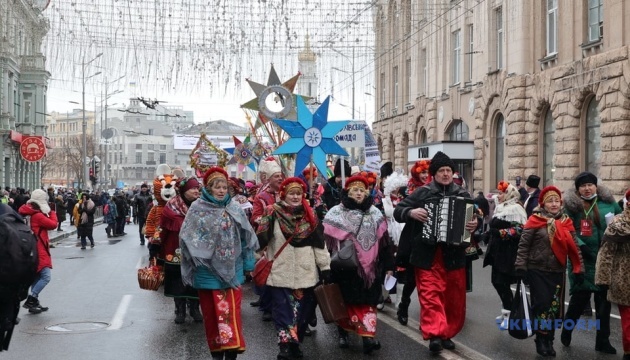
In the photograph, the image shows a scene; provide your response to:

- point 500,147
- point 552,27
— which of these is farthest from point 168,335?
point 500,147

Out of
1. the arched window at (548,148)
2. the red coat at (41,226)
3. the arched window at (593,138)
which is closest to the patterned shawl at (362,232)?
the red coat at (41,226)

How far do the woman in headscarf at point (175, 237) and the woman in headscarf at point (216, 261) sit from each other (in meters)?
2.31

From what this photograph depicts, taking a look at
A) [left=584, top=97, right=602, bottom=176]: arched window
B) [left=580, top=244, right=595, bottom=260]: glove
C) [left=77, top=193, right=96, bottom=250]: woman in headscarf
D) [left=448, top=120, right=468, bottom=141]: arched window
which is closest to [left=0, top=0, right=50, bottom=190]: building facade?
[left=77, top=193, right=96, bottom=250]: woman in headscarf

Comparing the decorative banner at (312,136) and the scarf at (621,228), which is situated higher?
the decorative banner at (312,136)

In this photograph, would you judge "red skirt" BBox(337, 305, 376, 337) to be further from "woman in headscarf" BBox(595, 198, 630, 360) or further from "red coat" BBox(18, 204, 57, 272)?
"red coat" BBox(18, 204, 57, 272)

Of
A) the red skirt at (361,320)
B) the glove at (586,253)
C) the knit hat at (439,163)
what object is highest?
the knit hat at (439,163)

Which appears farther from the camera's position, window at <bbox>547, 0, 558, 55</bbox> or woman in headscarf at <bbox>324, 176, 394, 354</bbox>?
window at <bbox>547, 0, 558, 55</bbox>

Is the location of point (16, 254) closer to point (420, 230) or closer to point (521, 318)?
point (420, 230)

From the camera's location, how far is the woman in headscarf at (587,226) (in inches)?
342

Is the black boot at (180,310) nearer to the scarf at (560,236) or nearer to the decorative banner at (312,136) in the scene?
the decorative banner at (312,136)

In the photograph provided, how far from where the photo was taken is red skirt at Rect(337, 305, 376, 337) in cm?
841

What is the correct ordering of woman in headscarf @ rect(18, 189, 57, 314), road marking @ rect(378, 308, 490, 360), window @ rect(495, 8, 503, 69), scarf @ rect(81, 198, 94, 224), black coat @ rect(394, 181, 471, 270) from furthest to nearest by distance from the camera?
1. window @ rect(495, 8, 503, 69)
2. scarf @ rect(81, 198, 94, 224)
3. woman in headscarf @ rect(18, 189, 57, 314)
4. black coat @ rect(394, 181, 471, 270)
5. road marking @ rect(378, 308, 490, 360)

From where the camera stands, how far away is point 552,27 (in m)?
25.7

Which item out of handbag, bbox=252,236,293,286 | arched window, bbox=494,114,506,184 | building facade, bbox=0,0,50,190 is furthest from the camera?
building facade, bbox=0,0,50,190
